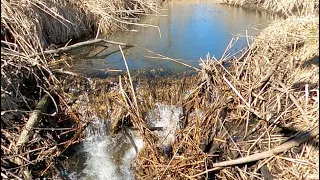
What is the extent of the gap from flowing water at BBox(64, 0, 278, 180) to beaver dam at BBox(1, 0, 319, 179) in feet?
0.08

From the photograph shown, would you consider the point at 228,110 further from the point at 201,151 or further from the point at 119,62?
the point at 119,62

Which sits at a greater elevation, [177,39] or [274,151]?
[177,39]

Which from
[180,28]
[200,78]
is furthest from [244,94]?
[180,28]

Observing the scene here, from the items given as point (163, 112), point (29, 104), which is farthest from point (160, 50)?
point (29, 104)

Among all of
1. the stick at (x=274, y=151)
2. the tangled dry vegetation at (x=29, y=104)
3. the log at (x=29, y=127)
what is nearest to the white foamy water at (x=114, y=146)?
the tangled dry vegetation at (x=29, y=104)

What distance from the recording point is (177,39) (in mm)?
8047

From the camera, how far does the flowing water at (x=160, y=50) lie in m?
4.58

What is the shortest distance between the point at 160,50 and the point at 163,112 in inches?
99.0

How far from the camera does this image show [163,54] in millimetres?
6977

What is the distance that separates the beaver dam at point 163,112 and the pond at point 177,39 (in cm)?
15

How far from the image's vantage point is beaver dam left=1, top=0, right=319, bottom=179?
12.8 ft

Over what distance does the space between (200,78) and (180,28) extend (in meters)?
4.10

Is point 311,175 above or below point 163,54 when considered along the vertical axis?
below

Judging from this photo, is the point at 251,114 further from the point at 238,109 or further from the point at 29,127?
the point at 29,127
